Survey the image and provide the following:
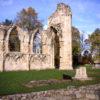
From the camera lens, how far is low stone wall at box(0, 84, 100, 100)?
11.6m

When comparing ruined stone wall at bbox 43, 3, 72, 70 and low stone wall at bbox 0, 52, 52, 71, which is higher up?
ruined stone wall at bbox 43, 3, 72, 70

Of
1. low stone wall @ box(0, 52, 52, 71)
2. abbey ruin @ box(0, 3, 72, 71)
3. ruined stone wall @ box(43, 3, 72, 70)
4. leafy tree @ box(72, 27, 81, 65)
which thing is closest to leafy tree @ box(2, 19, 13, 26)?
leafy tree @ box(72, 27, 81, 65)

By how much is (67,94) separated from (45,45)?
2278cm

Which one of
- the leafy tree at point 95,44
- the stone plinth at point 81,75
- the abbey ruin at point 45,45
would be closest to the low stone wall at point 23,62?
the abbey ruin at point 45,45

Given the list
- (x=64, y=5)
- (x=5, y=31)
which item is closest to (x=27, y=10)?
(x=64, y=5)

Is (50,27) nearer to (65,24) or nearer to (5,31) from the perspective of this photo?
(65,24)

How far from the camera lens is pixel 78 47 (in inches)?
2125

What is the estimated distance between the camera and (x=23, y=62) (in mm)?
Result: 32688

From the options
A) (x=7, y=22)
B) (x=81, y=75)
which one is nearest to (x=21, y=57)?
(x=81, y=75)

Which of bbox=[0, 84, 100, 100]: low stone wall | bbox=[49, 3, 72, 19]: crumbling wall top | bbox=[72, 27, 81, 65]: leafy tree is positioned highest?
bbox=[49, 3, 72, 19]: crumbling wall top

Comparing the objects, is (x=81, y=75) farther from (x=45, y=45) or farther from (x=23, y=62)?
(x=45, y=45)

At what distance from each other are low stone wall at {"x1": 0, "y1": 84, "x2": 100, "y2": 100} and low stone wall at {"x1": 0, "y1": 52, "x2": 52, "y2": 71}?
17.7 metres

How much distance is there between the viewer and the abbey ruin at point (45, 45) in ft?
104

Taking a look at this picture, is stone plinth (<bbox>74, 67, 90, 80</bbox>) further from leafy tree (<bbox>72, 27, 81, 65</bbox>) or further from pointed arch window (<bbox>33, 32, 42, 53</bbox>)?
leafy tree (<bbox>72, 27, 81, 65</bbox>)
